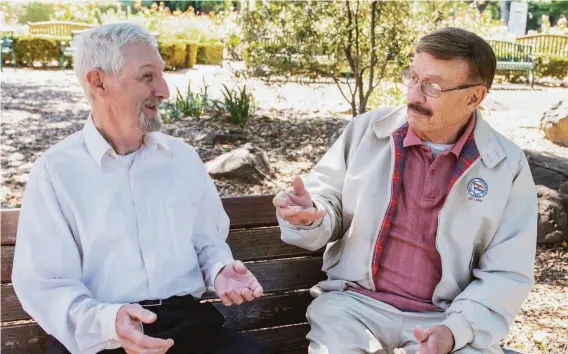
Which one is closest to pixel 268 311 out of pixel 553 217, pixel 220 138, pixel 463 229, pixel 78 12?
pixel 463 229

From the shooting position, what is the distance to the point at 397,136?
8.52 ft

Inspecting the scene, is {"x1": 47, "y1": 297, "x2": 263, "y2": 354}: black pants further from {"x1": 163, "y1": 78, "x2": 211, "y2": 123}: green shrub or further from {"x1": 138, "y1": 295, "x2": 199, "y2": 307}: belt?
{"x1": 163, "y1": 78, "x2": 211, "y2": 123}: green shrub

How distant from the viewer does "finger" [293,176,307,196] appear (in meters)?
2.34

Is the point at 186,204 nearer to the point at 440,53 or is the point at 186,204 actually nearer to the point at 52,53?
the point at 440,53

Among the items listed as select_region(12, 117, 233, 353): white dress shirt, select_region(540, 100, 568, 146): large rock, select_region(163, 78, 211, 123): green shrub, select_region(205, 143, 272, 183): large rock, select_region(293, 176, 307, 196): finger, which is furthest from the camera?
select_region(163, 78, 211, 123): green shrub

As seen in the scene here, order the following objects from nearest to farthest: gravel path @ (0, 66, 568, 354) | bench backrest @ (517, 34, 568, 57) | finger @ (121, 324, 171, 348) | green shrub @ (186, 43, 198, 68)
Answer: finger @ (121, 324, 171, 348), gravel path @ (0, 66, 568, 354), green shrub @ (186, 43, 198, 68), bench backrest @ (517, 34, 568, 57)

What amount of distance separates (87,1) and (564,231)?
56.7ft

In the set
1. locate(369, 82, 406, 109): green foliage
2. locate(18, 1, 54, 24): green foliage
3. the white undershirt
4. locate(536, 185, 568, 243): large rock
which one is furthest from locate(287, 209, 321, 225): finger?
locate(18, 1, 54, 24): green foliage

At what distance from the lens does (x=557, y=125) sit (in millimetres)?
8547

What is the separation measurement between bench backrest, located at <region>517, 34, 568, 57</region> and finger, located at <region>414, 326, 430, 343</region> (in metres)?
17.2

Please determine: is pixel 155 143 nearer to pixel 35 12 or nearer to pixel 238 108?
pixel 238 108

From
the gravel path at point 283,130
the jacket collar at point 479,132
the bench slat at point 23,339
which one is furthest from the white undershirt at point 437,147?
the bench slat at point 23,339

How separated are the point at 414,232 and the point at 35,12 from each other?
25559mm

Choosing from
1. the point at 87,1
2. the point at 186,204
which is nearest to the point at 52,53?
the point at 87,1
